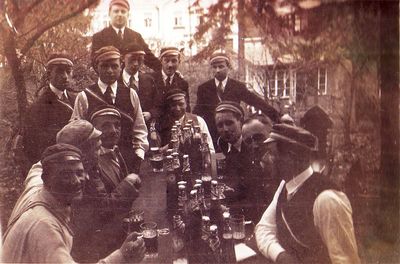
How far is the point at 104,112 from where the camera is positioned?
12.0ft

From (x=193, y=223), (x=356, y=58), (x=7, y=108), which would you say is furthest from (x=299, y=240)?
(x=7, y=108)

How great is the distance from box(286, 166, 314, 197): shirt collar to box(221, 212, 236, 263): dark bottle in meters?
0.52

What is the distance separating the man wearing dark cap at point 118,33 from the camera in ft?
12.1

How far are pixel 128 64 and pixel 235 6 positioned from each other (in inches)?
36.9

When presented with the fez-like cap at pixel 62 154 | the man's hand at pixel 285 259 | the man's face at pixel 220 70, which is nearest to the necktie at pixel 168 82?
the man's face at pixel 220 70

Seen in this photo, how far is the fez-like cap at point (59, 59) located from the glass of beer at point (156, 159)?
3.07 ft

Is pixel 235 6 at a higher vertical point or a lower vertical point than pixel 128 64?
higher

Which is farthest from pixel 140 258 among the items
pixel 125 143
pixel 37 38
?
pixel 37 38

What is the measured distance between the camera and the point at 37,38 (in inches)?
147

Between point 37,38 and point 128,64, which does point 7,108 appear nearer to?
point 37,38

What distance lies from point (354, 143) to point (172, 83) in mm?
1521

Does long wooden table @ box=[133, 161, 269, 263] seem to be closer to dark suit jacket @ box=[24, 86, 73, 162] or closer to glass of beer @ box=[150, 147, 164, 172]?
glass of beer @ box=[150, 147, 164, 172]

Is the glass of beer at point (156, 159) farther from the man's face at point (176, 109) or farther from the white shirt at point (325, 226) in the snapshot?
the white shirt at point (325, 226)

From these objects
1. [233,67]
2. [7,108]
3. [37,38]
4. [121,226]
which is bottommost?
[121,226]
